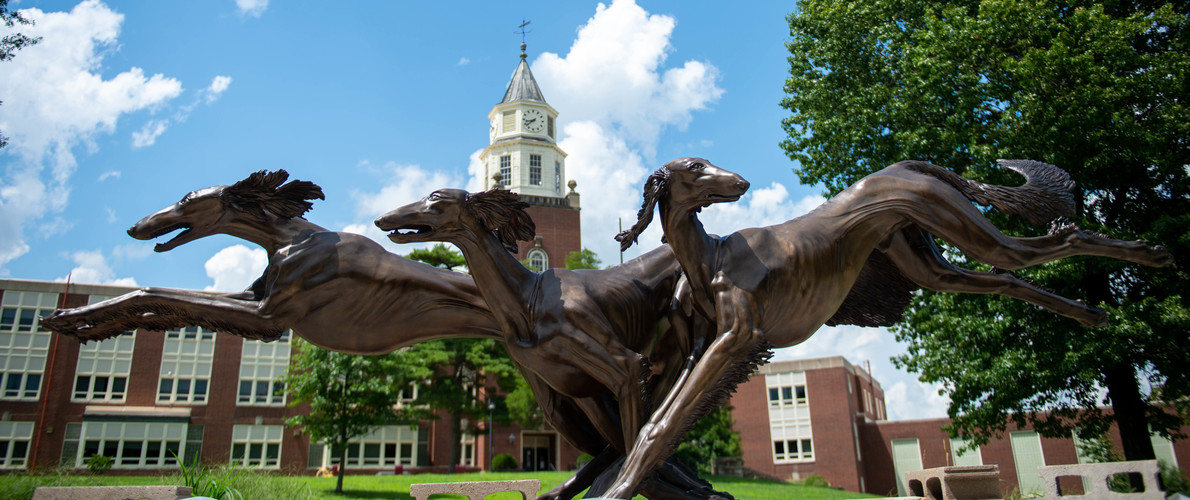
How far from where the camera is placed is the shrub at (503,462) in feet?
137

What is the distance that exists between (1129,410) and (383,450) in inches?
1537

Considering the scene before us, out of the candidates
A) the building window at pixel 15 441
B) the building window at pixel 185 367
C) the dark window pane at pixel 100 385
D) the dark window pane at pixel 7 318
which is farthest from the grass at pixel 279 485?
the dark window pane at pixel 7 318

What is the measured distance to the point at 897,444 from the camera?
45875 millimetres

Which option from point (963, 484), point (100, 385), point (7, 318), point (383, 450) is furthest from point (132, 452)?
point (963, 484)

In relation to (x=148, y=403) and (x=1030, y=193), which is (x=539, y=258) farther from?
(x=1030, y=193)

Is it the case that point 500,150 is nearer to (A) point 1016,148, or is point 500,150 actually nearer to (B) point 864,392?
(B) point 864,392

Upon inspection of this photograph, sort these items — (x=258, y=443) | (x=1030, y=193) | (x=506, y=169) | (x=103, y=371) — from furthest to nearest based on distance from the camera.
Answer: (x=506, y=169) < (x=258, y=443) < (x=103, y=371) < (x=1030, y=193)

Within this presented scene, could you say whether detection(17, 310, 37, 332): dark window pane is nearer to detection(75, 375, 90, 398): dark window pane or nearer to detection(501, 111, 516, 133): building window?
detection(75, 375, 90, 398): dark window pane

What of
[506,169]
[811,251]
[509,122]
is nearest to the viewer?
[811,251]

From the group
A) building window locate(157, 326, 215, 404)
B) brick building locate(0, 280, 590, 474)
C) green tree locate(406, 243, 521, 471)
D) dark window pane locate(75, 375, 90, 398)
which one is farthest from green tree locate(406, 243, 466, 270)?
dark window pane locate(75, 375, 90, 398)

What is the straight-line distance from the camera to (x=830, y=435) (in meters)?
46.2

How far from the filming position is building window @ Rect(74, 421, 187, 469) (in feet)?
132

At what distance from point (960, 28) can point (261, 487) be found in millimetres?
14127

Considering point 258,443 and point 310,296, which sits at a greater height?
point 258,443
